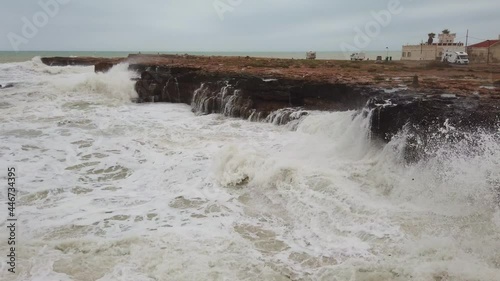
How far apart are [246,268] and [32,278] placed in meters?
2.88

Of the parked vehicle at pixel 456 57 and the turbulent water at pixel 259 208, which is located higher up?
the parked vehicle at pixel 456 57

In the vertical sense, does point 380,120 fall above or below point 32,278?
above

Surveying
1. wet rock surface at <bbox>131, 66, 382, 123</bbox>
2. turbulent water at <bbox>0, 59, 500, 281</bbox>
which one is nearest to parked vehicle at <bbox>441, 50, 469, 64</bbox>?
wet rock surface at <bbox>131, 66, 382, 123</bbox>

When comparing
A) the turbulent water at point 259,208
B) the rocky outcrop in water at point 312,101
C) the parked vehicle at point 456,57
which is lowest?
the turbulent water at point 259,208

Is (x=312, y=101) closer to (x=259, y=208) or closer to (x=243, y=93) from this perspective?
(x=243, y=93)

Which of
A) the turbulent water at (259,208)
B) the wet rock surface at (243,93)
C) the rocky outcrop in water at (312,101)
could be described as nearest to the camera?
the turbulent water at (259,208)

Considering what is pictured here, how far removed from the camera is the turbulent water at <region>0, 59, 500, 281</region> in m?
5.18

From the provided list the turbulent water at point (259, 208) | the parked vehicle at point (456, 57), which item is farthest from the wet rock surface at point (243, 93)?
the parked vehicle at point (456, 57)

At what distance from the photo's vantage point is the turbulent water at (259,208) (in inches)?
204

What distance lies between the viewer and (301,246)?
5.77m

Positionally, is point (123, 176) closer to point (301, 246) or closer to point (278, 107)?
point (301, 246)

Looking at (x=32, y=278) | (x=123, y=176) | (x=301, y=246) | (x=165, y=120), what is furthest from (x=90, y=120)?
(x=301, y=246)

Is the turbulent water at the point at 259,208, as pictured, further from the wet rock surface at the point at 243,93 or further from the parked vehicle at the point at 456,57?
the parked vehicle at the point at 456,57

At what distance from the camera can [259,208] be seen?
23.7 feet
